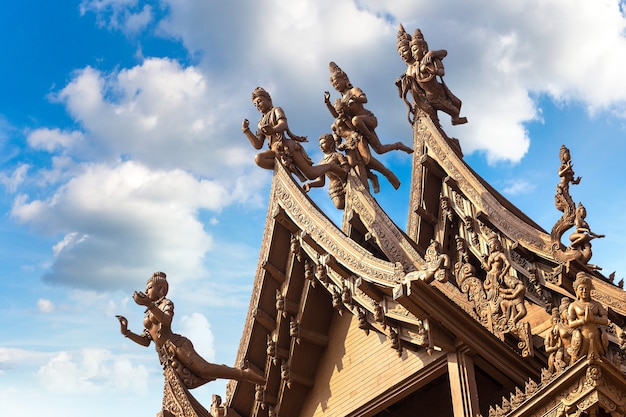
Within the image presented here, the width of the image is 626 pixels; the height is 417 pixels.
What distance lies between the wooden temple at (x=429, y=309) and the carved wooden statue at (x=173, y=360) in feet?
3.72

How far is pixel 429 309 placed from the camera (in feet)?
33.0

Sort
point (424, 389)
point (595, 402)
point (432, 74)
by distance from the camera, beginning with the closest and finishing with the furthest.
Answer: point (595, 402)
point (424, 389)
point (432, 74)

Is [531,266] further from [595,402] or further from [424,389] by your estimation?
[595,402]

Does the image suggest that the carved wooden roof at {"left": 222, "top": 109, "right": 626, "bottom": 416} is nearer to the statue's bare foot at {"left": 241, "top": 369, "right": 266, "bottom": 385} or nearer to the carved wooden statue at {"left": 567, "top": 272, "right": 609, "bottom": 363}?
the statue's bare foot at {"left": 241, "top": 369, "right": 266, "bottom": 385}

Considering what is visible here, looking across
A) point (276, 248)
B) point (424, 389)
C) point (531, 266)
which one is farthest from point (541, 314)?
point (276, 248)

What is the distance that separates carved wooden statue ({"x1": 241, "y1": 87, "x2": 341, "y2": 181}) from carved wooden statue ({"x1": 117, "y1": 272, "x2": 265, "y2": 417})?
2.54 meters

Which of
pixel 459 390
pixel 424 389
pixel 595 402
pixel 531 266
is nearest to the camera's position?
pixel 595 402

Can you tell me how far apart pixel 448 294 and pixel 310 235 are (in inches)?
84.8

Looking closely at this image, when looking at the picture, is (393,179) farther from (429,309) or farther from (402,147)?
(429,309)

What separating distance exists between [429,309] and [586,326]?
7.53 ft

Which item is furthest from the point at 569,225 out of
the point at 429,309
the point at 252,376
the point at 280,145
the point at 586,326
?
the point at 252,376

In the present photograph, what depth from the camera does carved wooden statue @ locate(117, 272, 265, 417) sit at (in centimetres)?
1164

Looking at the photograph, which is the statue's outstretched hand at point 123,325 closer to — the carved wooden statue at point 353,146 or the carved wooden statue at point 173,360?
the carved wooden statue at point 173,360

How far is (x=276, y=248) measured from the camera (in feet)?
41.7
